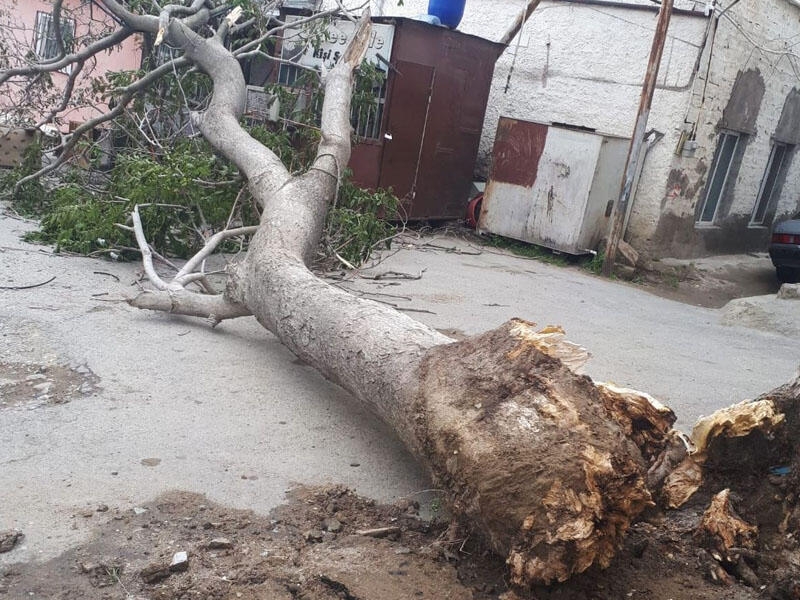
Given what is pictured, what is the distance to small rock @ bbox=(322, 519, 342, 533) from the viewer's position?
2.89 metres

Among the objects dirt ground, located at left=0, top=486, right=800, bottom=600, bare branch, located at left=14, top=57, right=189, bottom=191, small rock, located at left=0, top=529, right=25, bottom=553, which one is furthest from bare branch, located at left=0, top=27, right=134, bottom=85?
small rock, located at left=0, top=529, right=25, bottom=553

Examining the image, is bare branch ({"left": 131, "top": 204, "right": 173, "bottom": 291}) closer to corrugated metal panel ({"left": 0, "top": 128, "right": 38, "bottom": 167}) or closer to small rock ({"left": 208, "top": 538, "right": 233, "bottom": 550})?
small rock ({"left": 208, "top": 538, "right": 233, "bottom": 550})

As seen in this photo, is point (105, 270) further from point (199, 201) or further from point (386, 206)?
point (386, 206)

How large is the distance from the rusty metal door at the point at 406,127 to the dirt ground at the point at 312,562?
702 cm

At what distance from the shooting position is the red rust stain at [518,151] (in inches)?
398

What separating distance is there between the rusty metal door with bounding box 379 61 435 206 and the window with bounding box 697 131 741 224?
4.64 meters

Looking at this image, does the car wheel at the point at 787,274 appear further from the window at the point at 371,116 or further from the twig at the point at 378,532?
the twig at the point at 378,532

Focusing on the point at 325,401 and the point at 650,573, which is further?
the point at 325,401

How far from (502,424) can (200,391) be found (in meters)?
1.96

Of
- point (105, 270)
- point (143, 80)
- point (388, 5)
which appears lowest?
point (105, 270)

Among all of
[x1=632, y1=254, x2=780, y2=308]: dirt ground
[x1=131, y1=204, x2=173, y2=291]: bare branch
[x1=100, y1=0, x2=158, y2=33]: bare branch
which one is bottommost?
[x1=632, y1=254, x2=780, y2=308]: dirt ground

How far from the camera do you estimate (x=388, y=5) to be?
516 inches

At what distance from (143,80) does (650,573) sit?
6321 mm

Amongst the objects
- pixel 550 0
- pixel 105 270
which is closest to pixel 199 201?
pixel 105 270
